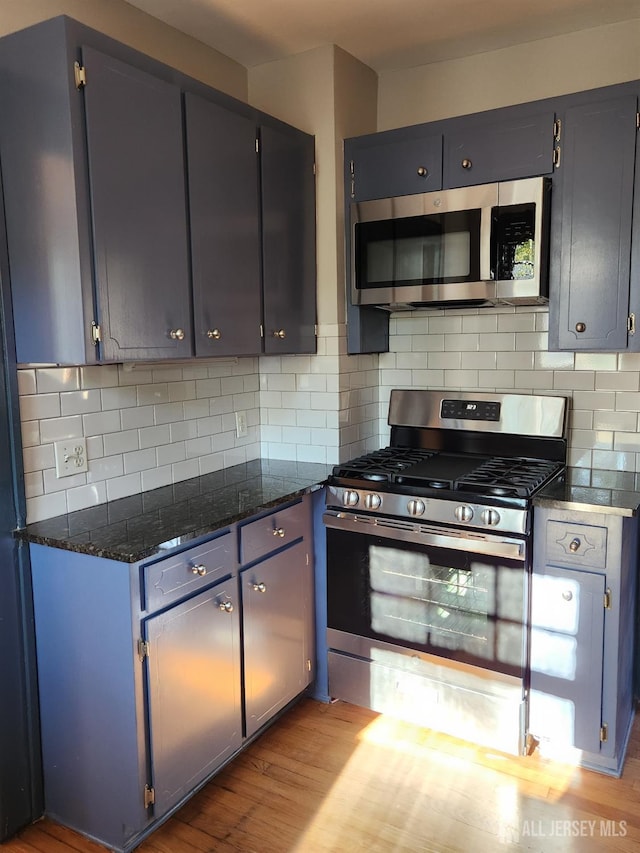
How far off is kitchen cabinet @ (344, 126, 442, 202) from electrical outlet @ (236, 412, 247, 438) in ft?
3.34

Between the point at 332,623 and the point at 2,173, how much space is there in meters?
1.92

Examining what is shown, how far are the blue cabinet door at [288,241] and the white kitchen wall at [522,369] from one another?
1.68 ft

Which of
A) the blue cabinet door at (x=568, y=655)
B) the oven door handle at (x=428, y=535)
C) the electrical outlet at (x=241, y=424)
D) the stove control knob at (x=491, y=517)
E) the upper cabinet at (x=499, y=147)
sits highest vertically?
the upper cabinet at (x=499, y=147)

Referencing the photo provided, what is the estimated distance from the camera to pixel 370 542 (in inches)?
97.1

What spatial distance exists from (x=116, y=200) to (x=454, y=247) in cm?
125

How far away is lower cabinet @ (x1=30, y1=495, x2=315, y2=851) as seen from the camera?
179 cm

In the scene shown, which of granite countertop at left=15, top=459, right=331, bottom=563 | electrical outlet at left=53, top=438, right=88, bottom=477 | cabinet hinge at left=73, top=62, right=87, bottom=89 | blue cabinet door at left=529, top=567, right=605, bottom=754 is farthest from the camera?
blue cabinet door at left=529, top=567, right=605, bottom=754

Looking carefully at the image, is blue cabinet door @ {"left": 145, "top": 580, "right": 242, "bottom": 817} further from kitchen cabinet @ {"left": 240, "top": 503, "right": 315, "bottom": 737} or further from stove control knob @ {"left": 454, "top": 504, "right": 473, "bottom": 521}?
stove control knob @ {"left": 454, "top": 504, "right": 473, "bottom": 521}

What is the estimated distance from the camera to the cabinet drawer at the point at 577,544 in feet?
6.98

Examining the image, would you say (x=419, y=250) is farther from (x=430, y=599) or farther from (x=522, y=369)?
(x=430, y=599)

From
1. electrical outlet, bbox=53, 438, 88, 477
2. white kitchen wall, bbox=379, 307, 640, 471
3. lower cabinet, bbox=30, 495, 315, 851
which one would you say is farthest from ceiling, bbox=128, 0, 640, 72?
lower cabinet, bbox=30, 495, 315, 851

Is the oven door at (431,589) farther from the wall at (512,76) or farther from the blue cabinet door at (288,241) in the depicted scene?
the wall at (512,76)

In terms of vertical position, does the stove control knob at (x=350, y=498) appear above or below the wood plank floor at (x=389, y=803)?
above
